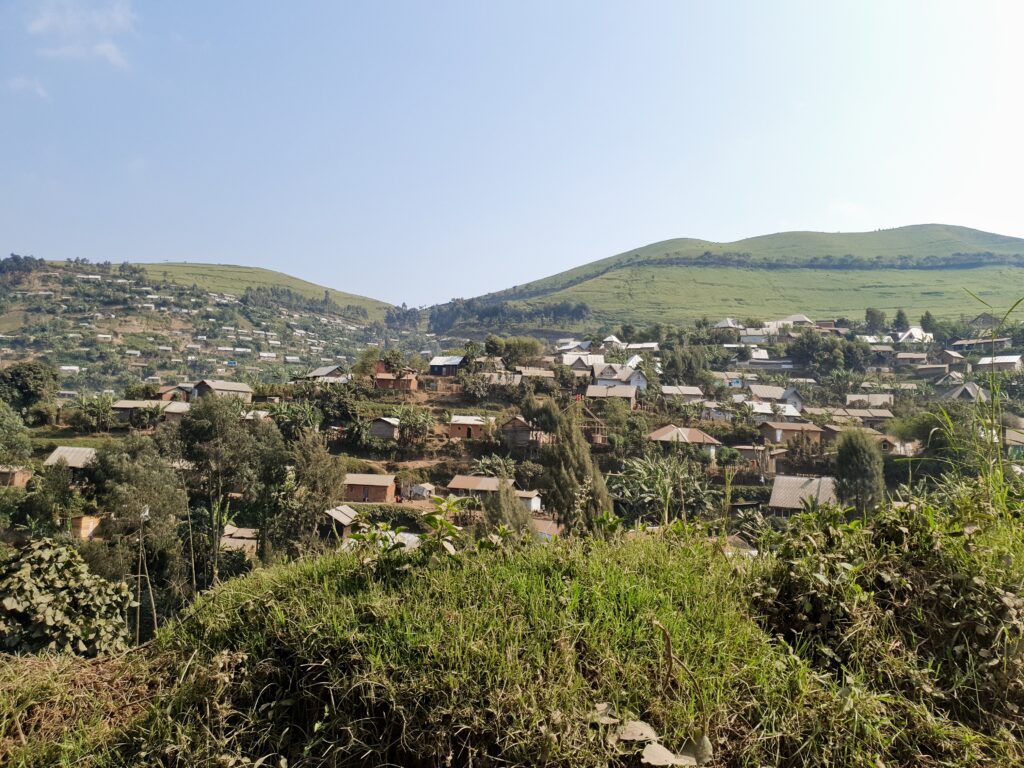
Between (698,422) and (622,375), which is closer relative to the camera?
(698,422)

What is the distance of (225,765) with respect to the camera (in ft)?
5.48

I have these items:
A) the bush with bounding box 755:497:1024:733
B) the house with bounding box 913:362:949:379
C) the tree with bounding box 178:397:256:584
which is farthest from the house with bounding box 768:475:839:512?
the house with bounding box 913:362:949:379

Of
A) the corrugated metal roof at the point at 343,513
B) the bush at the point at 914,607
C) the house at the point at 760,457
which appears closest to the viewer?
the bush at the point at 914,607

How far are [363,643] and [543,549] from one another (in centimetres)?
75

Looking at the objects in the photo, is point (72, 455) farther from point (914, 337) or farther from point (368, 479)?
point (914, 337)

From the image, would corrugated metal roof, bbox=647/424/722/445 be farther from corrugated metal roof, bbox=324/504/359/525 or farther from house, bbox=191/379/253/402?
house, bbox=191/379/253/402

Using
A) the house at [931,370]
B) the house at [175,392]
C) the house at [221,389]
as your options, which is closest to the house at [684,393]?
the house at [931,370]

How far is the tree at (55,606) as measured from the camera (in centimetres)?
271

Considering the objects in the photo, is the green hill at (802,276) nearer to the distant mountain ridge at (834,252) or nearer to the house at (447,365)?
the distant mountain ridge at (834,252)

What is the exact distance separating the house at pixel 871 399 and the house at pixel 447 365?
2910 cm

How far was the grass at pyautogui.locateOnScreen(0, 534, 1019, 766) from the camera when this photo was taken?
1.56 metres

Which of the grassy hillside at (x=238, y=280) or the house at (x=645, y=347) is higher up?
the grassy hillside at (x=238, y=280)

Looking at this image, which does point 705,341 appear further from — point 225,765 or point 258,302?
point 258,302

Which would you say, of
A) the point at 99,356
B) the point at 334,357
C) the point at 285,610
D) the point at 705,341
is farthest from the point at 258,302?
the point at 285,610
